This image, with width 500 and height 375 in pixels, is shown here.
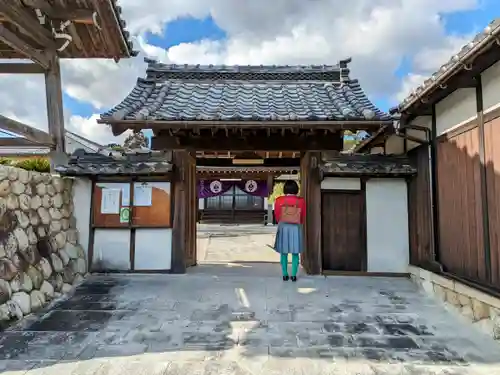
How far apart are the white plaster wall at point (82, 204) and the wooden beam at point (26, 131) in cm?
87

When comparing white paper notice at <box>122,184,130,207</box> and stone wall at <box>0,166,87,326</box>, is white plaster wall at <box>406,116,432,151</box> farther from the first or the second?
stone wall at <box>0,166,87,326</box>

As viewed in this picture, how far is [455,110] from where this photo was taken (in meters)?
4.83

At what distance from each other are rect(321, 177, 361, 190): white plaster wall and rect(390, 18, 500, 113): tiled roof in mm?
1848

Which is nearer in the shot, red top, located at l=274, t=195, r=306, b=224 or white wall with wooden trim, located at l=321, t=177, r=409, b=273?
red top, located at l=274, t=195, r=306, b=224

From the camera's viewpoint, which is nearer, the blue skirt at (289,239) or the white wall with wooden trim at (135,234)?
the blue skirt at (289,239)

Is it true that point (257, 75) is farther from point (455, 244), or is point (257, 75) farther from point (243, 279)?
point (455, 244)

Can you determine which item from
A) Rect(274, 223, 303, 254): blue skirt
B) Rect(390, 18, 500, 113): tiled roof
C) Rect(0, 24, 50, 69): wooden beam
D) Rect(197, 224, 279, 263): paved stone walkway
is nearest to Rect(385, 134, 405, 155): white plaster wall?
Rect(390, 18, 500, 113): tiled roof

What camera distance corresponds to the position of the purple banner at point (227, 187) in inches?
853

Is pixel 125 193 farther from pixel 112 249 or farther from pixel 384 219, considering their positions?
pixel 384 219

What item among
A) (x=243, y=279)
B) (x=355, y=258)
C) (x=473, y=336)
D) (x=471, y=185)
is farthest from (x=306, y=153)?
(x=473, y=336)

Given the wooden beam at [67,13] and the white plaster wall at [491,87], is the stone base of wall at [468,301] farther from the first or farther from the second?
the wooden beam at [67,13]

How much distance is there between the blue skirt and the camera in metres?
6.10

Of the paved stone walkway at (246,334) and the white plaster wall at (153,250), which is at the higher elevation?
the white plaster wall at (153,250)

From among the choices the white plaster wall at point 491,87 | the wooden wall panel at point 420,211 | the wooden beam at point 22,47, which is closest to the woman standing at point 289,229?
the wooden wall panel at point 420,211
